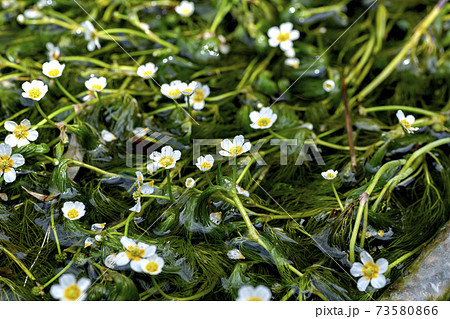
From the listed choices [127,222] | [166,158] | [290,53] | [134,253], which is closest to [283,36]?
[290,53]

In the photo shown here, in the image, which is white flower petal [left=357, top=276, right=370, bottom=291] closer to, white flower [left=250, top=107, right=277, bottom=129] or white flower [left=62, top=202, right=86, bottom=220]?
white flower [left=250, top=107, right=277, bottom=129]

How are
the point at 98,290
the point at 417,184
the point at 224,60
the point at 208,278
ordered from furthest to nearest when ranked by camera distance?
the point at 224,60 → the point at 417,184 → the point at 208,278 → the point at 98,290

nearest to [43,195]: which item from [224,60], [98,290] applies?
[98,290]

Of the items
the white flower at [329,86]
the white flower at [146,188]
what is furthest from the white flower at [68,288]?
the white flower at [329,86]

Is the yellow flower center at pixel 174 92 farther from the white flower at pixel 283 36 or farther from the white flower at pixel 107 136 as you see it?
the white flower at pixel 283 36

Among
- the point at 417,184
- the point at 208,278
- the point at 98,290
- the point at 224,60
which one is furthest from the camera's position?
the point at 224,60

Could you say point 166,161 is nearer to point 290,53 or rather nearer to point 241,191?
point 241,191
